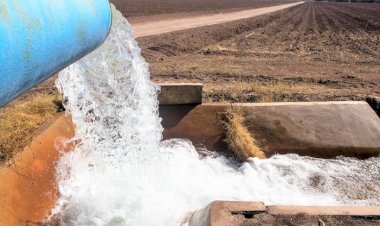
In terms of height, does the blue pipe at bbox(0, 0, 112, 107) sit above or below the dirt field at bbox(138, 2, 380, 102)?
above

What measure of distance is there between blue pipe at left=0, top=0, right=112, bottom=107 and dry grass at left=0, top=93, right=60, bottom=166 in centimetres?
249

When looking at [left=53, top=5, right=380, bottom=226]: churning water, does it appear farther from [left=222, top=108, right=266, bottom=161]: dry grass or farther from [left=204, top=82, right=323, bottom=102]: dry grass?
[left=204, top=82, right=323, bottom=102]: dry grass

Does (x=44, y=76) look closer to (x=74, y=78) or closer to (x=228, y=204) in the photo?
(x=228, y=204)

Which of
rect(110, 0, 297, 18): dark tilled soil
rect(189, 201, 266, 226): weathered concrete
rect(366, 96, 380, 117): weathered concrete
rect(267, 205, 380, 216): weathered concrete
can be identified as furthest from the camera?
rect(110, 0, 297, 18): dark tilled soil

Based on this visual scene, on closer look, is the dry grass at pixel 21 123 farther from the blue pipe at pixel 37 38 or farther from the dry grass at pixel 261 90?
the dry grass at pixel 261 90

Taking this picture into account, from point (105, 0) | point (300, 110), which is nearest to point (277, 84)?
point (300, 110)

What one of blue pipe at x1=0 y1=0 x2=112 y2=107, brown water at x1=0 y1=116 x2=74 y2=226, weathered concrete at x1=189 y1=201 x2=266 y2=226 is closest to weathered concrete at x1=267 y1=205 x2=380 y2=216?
weathered concrete at x1=189 y1=201 x2=266 y2=226

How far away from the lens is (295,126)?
7.11m

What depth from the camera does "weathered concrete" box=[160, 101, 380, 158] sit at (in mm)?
7012

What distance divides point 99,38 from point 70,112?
9.89 ft

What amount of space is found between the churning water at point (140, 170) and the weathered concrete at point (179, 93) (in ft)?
0.99

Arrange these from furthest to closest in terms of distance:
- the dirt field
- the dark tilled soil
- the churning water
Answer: the dark tilled soil, the dirt field, the churning water

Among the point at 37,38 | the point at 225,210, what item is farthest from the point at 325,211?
the point at 37,38

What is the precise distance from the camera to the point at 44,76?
248cm
